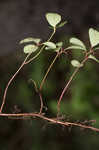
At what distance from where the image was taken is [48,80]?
7.70ft

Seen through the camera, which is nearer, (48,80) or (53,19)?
(53,19)

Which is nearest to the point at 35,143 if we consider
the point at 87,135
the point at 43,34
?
the point at 87,135

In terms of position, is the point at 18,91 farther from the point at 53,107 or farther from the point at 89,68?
the point at 89,68

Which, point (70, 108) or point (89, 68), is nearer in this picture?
point (70, 108)

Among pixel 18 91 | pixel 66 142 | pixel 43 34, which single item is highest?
pixel 43 34

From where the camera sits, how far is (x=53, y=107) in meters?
2.01

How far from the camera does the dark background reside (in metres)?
1.72

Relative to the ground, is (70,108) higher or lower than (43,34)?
lower

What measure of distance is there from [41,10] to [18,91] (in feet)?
2.67

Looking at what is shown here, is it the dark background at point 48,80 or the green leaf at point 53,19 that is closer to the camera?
the green leaf at point 53,19

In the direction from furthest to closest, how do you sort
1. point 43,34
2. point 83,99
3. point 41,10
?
point 83,99
point 43,34
point 41,10

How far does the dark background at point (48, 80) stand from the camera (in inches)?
67.6

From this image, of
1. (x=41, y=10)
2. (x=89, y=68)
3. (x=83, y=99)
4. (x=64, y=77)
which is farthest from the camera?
(x=64, y=77)

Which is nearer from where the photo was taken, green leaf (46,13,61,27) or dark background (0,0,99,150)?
green leaf (46,13,61,27)
